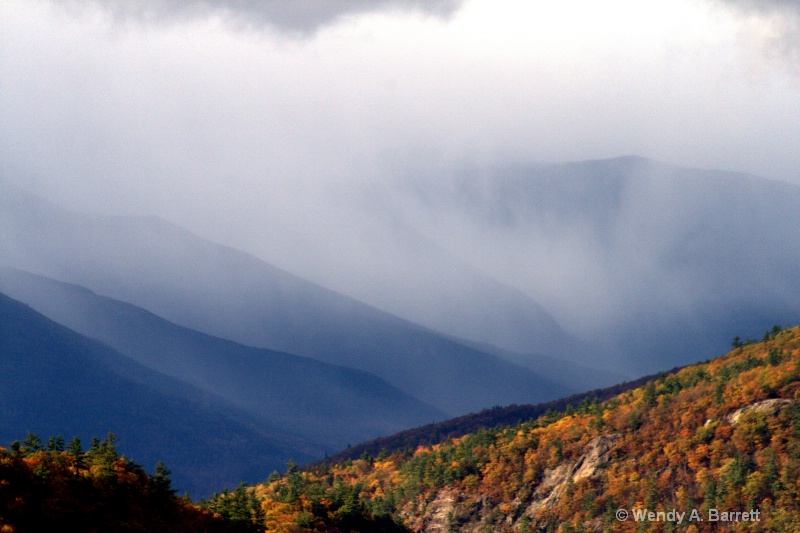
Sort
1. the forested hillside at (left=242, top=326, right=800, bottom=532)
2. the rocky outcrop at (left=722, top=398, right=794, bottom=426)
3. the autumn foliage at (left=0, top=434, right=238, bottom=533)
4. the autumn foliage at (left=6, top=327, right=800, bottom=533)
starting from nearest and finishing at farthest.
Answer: the autumn foliage at (left=0, top=434, right=238, bottom=533)
the autumn foliage at (left=6, top=327, right=800, bottom=533)
the forested hillside at (left=242, top=326, right=800, bottom=532)
the rocky outcrop at (left=722, top=398, right=794, bottom=426)

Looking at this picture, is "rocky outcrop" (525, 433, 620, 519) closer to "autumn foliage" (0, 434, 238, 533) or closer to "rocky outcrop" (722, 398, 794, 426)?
"rocky outcrop" (722, 398, 794, 426)

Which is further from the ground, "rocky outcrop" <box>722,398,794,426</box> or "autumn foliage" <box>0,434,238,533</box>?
"rocky outcrop" <box>722,398,794,426</box>

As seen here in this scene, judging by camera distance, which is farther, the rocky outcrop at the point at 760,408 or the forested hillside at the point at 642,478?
the rocky outcrop at the point at 760,408

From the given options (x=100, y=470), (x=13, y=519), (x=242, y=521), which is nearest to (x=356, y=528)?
(x=242, y=521)

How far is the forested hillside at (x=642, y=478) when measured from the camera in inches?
5551

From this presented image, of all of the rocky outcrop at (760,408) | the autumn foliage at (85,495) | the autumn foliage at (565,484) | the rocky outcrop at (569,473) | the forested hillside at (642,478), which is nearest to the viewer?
the autumn foliage at (85,495)

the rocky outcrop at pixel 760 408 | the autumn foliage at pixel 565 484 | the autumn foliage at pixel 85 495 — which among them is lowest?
the autumn foliage at pixel 85 495

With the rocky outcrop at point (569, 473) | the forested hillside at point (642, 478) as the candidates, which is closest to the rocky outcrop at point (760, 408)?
the forested hillside at point (642, 478)

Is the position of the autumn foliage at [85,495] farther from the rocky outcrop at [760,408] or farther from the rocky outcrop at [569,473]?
the rocky outcrop at [760,408]

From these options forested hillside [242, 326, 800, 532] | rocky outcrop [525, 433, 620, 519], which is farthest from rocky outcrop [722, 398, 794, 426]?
rocky outcrop [525, 433, 620, 519]

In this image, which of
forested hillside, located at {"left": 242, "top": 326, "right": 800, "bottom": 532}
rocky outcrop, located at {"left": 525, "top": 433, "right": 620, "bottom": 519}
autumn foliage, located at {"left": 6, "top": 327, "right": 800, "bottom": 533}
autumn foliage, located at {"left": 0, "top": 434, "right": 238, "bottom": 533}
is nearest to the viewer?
autumn foliage, located at {"left": 0, "top": 434, "right": 238, "bottom": 533}

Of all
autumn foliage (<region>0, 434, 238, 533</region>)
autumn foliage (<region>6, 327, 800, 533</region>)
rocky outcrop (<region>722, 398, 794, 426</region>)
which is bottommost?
autumn foliage (<region>0, 434, 238, 533</region>)

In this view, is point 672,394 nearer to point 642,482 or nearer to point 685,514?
point 642,482

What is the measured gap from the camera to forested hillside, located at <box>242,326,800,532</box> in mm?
141000
